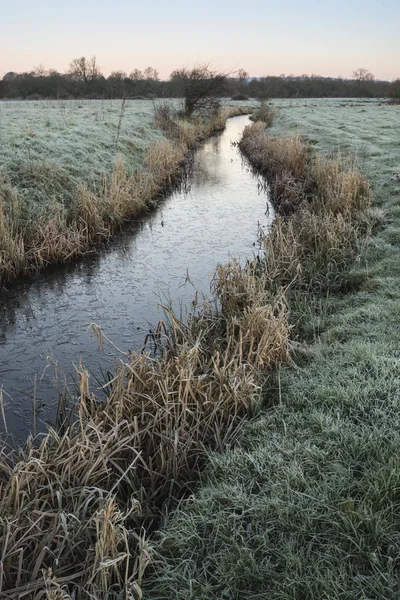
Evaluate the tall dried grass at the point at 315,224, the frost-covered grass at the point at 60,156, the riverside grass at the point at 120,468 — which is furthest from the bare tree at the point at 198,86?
the riverside grass at the point at 120,468

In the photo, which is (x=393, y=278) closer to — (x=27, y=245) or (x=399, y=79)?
(x=27, y=245)

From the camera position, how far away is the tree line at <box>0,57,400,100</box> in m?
25.5

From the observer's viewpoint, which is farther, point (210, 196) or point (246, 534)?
point (210, 196)

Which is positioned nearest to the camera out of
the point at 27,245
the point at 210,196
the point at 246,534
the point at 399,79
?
the point at 246,534

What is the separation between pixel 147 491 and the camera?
3320 millimetres

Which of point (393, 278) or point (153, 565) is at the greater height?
point (393, 278)

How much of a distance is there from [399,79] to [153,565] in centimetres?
5597

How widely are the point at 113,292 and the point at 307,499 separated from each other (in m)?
5.10

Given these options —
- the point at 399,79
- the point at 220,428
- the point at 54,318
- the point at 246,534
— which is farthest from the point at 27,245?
the point at 399,79

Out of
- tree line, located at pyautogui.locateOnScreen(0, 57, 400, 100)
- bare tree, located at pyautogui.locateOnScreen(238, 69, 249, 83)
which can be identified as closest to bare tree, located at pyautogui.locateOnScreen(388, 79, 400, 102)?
tree line, located at pyautogui.locateOnScreen(0, 57, 400, 100)

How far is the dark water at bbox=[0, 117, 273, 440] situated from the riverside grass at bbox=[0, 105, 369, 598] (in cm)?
105

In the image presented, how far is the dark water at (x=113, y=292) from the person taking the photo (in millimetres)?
5055

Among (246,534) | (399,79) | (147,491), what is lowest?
(147,491)

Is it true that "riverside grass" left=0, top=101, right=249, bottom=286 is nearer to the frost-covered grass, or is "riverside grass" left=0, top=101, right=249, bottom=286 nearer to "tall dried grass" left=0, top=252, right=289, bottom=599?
the frost-covered grass
